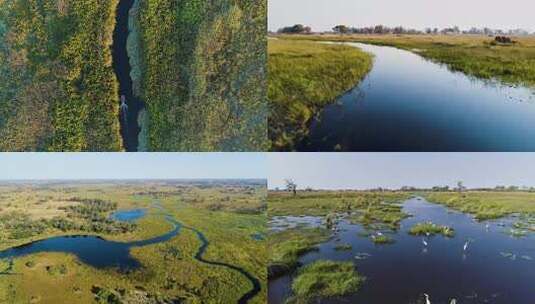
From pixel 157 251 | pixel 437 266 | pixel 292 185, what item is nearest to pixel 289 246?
pixel 292 185

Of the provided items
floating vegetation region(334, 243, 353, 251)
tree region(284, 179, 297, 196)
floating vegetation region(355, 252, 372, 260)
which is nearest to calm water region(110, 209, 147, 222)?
tree region(284, 179, 297, 196)

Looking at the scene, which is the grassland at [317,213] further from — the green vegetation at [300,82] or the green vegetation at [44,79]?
the green vegetation at [44,79]

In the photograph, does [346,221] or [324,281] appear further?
[346,221]

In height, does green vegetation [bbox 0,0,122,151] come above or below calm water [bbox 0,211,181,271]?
above

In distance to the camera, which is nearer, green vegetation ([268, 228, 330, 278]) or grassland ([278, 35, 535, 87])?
green vegetation ([268, 228, 330, 278])

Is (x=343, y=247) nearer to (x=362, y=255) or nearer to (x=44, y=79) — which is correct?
(x=362, y=255)

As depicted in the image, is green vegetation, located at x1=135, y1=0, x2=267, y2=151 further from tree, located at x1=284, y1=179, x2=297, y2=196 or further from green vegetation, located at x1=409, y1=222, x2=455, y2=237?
green vegetation, located at x1=409, y1=222, x2=455, y2=237

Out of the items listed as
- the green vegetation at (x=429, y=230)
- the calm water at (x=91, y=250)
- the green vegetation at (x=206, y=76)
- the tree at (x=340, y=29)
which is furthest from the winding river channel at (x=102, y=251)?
the tree at (x=340, y=29)
